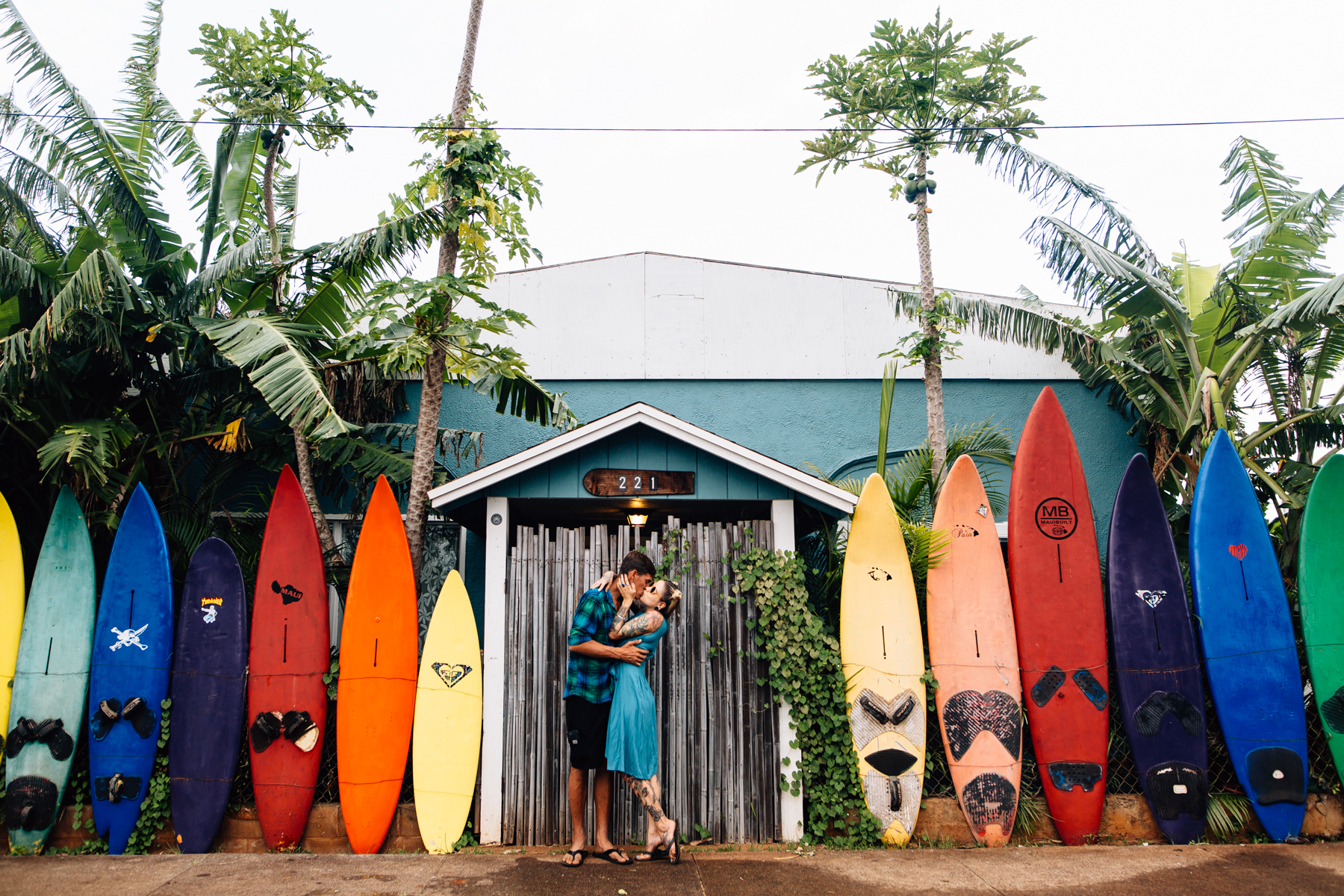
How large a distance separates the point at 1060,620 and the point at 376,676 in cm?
469

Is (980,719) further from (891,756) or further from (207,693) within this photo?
(207,693)

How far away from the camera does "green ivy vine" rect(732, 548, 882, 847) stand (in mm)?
5020

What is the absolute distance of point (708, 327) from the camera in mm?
8289

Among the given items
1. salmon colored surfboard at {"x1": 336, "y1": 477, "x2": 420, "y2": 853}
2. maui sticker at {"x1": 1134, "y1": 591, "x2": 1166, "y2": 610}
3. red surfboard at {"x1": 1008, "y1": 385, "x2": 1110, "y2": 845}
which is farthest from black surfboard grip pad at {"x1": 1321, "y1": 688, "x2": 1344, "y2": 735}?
salmon colored surfboard at {"x1": 336, "y1": 477, "x2": 420, "y2": 853}

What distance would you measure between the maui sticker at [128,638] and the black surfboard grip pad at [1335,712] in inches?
311

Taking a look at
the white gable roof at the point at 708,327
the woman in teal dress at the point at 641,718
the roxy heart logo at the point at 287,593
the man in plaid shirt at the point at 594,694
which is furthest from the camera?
the white gable roof at the point at 708,327

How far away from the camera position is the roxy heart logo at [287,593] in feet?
17.7

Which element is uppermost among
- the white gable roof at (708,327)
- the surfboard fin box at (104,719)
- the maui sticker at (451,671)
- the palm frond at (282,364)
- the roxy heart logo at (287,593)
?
the white gable roof at (708,327)

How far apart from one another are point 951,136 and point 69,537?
781 centimetres

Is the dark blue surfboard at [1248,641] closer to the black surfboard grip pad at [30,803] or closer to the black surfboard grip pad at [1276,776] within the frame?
the black surfboard grip pad at [1276,776]

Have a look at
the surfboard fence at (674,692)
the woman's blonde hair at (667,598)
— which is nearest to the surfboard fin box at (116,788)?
the surfboard fence at (674,692)

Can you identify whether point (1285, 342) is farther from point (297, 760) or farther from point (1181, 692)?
point (297, 760)

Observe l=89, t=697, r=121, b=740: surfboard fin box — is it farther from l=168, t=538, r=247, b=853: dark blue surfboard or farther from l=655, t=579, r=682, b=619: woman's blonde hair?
l=655, t=579, r=682, b=619: woman's blonde hair

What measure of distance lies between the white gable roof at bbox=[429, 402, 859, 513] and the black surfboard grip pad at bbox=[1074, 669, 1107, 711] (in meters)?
1.88
